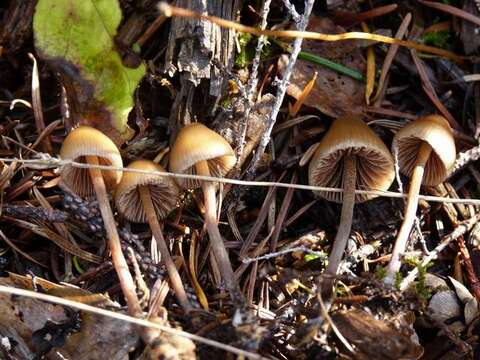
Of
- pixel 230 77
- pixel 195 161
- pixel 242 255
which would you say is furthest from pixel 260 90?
pixel 242 255

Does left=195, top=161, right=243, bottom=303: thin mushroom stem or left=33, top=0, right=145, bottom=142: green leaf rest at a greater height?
left=33, top=0, right=145, bottom=142: green leaf

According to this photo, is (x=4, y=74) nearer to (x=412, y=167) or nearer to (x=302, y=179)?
(x=302, y=179)

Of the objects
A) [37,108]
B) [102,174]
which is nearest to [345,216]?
[102,174]

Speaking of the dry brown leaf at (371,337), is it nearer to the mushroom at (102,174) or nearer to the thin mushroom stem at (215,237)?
the thin mushroom stem at (215,237)

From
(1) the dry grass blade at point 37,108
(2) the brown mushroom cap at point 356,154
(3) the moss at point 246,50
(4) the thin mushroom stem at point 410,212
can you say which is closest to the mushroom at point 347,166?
(2) the brown mushroom cap at point 356,154

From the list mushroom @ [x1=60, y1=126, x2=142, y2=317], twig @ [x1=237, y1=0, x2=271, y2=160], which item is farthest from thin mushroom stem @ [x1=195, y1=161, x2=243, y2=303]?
mushroom @ [x1=60, y1=126, x2=142, y2=317]

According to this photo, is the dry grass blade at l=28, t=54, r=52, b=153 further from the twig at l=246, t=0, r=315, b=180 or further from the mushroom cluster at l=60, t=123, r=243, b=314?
the twig at l=246, t=0, r=315, b=180
